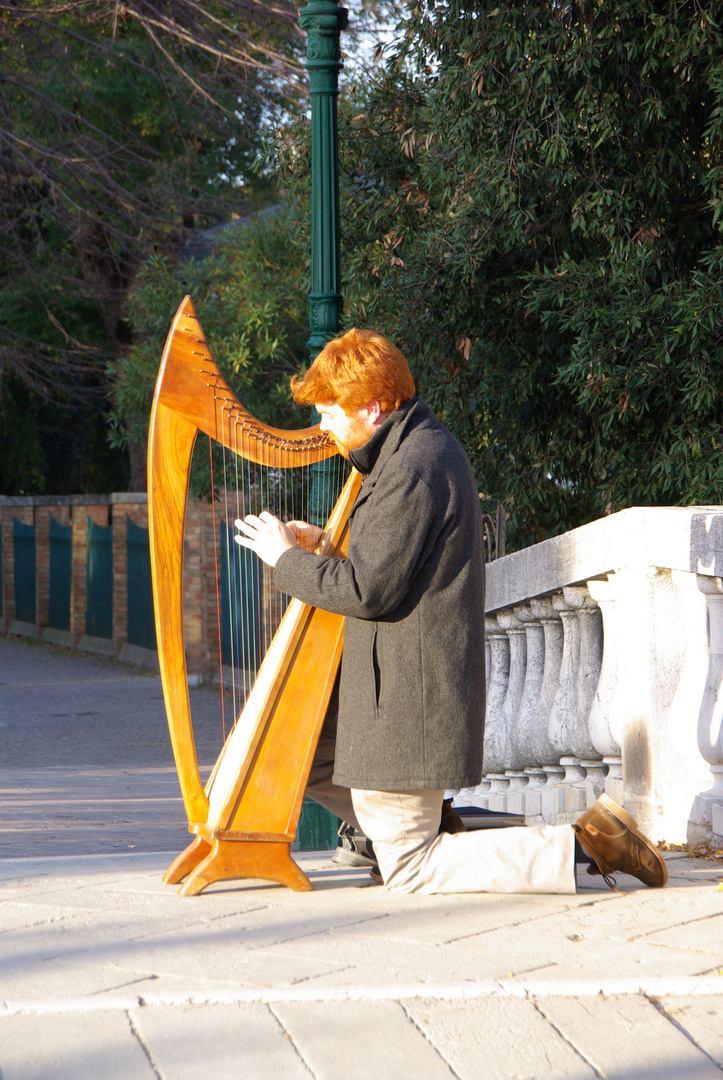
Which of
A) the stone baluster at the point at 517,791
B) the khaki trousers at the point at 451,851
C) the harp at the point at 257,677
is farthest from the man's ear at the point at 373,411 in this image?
the stone baluster at the point at 517,791

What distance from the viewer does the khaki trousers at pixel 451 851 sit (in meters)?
3.39

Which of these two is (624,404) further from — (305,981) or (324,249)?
(305,981)

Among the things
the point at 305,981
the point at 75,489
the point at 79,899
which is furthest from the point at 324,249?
the point at 75,489

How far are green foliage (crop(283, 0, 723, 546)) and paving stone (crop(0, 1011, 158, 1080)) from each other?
506cm

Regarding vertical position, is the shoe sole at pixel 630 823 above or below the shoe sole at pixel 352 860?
above

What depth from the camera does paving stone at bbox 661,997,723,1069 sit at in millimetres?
2391

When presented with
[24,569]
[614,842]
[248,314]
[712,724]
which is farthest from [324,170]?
[24,569]

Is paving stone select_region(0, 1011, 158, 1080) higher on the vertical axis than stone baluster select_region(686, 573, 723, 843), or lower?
lower

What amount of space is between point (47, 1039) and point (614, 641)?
8.65 ft

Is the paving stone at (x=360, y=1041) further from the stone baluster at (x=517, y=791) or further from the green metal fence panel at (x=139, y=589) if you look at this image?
the green metal fence panel at (x=139, y=589)

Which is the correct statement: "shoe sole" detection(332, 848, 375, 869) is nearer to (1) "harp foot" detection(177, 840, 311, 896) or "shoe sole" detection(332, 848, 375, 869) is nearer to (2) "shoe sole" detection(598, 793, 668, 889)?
(1) "harp foot" detection(177, 840, 311, 896)

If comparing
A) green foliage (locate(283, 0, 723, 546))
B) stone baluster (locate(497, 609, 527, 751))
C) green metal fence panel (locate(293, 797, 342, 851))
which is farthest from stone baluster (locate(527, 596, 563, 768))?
green foliage (locate(283, 0, 723, 546))

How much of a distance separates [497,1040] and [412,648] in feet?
3.97

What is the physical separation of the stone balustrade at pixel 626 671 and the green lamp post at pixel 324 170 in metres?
1.34
